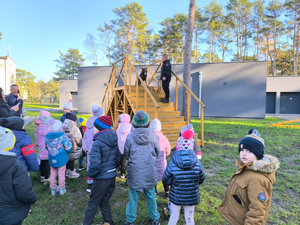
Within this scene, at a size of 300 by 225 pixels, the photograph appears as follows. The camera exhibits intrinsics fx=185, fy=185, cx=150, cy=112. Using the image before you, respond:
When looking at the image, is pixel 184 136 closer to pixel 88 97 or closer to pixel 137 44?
pixel 88 97

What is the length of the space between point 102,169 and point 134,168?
41 centimetres

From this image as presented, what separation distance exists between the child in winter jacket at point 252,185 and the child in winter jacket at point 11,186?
1920 mm

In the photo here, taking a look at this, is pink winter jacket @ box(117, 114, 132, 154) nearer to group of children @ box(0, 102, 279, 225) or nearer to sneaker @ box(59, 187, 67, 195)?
group of children @ box(0, 102, 279, 225)

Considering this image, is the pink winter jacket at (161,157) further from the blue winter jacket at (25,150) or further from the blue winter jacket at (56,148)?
the blue winter jacket at (25,150)

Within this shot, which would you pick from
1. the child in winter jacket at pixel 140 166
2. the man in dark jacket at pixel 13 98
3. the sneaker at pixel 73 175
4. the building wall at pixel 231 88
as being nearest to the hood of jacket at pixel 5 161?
the child in winter jacket at pixel 140 166

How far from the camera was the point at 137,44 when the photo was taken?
1074 inches

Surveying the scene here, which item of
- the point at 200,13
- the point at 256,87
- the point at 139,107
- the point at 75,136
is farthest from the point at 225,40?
the point at 75,136

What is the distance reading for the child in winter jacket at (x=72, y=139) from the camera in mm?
3813

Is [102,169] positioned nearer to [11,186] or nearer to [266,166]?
[11,186]

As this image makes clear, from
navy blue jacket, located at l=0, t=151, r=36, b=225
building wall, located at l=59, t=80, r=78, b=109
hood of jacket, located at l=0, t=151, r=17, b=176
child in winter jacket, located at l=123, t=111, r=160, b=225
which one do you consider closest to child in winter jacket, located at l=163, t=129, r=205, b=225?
child in winter jacket, located at l=123, t=111, r=160, b=225

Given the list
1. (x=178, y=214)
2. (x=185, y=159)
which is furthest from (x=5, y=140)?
(x=178, y=214)

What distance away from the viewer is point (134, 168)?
2.45 metres

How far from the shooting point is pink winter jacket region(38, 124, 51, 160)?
3615mm

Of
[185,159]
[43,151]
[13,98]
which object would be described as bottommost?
[43,151]
